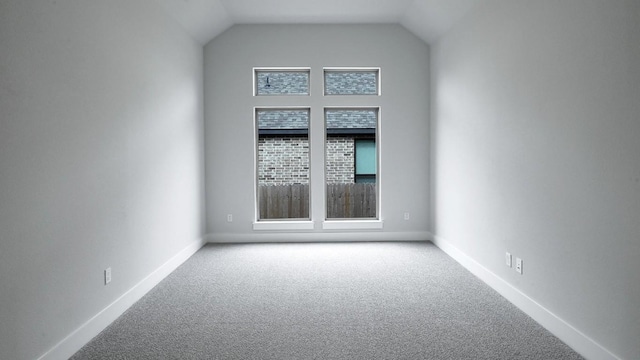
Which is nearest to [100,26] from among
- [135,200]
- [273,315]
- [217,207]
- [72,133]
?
[72,133]

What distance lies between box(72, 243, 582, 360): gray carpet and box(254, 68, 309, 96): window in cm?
251

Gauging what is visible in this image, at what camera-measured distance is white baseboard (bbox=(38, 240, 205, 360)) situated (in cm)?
213

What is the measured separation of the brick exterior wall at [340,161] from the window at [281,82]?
86cm

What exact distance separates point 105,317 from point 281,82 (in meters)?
3.73

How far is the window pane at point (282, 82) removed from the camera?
5.26 m

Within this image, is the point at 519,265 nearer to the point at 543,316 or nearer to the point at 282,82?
the point at 543,316

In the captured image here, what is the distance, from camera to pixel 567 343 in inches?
90.0

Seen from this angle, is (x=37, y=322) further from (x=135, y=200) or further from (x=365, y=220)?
(x=365, y=220)

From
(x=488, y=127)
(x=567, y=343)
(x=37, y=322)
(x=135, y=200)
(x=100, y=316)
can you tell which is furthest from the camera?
(x=488, y=127)

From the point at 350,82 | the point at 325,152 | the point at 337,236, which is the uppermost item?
the point at 350,82

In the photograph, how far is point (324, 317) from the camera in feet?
8.77

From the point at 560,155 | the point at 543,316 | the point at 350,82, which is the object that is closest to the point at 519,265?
the point at 543,316

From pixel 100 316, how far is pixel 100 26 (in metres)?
2.08

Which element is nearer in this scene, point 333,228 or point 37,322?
point 37,322
